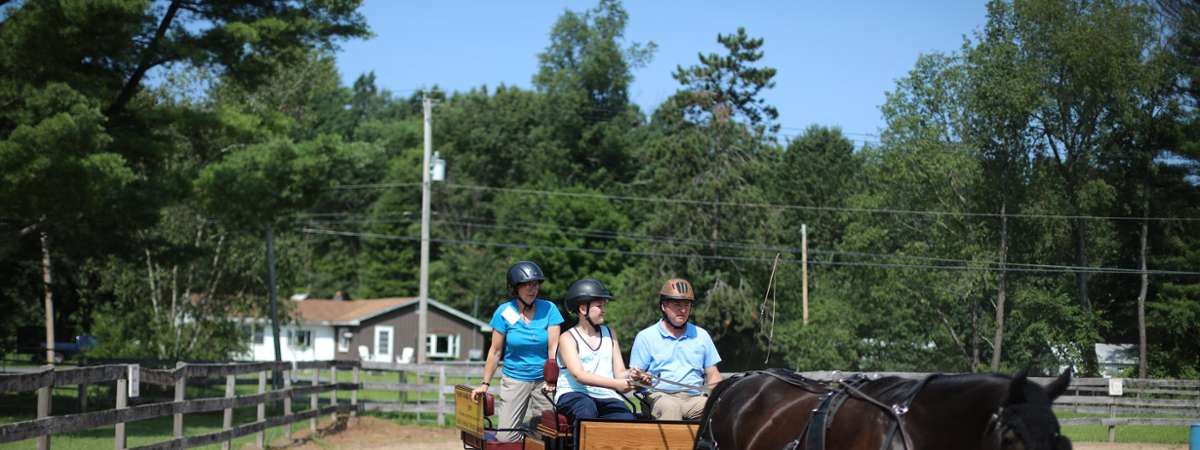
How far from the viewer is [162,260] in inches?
940

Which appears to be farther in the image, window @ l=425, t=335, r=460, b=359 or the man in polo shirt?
window @ l=425, t=335, r=460, b=359

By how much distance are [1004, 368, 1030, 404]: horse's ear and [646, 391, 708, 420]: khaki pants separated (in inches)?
125

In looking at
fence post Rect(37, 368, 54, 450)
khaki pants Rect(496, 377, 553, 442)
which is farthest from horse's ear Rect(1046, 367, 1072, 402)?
fence post Rect(37, 368, 54, 450)

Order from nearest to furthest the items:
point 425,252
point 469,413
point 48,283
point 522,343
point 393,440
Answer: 1. point 522,343
2. point 469,413
3. point 393,440
4. point 48,283
5. point 425,252

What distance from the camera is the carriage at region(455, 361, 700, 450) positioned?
696 cm

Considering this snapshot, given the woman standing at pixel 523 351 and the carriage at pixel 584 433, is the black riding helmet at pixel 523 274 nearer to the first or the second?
the woman standing at pixel 523 351

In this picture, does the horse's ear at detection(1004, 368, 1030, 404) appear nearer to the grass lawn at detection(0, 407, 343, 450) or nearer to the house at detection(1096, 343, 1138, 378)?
the grass lawn at detection(0, 407, 343, 450)

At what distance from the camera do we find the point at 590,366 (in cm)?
806

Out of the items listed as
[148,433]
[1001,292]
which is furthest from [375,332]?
[148,433]

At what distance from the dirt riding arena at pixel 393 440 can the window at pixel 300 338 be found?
4233cm

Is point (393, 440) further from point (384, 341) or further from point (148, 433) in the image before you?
point (384, 341)

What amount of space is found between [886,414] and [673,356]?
2.62 meters

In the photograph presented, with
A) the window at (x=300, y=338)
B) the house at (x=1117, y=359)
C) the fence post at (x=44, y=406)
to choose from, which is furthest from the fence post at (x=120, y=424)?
the window at (x=300, y=338)

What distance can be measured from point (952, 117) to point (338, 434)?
1003 inches
